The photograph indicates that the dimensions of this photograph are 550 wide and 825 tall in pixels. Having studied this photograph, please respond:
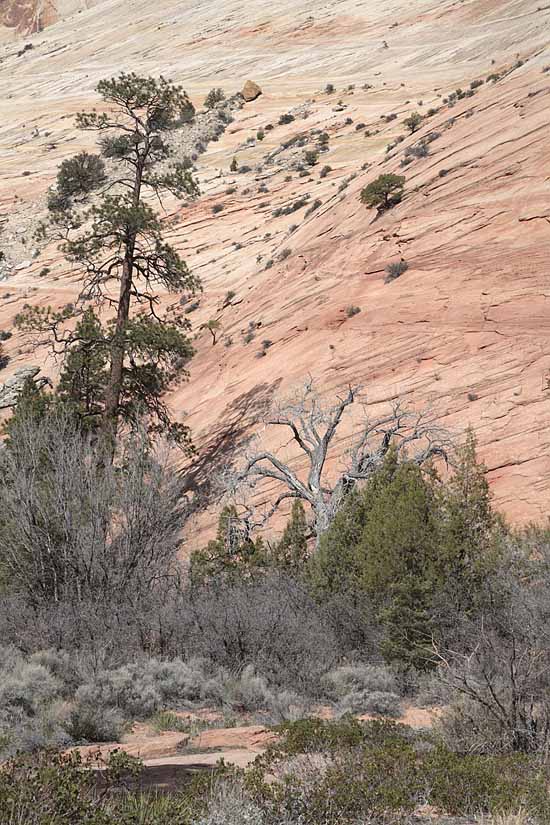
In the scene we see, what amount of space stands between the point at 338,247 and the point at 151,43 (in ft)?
233

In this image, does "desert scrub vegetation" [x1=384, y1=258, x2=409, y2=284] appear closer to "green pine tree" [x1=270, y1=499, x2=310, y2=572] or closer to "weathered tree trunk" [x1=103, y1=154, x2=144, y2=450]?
"weathered tree trunk" [x1=103, y1=154, x2=144, y2=450]

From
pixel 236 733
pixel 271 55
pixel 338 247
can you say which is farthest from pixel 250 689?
pixel 271 55

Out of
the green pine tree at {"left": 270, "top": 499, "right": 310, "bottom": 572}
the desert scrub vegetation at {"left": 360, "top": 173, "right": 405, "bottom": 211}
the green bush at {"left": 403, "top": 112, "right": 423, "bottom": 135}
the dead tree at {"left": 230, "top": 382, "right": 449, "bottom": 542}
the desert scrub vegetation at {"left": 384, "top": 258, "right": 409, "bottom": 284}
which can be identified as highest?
the green bush at {"left": 403, "top": 112, "right": 423, "bottom": 135}

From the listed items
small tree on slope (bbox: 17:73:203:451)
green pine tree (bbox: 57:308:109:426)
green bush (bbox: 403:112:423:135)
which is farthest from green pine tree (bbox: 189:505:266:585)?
green bush (bbox: 403:112:423:135)

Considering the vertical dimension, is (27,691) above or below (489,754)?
above

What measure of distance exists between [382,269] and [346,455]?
22.2ft

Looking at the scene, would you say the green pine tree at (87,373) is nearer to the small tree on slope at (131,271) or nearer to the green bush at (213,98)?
the small tree on slope at (131,271)

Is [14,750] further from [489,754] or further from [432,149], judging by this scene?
[432,149]

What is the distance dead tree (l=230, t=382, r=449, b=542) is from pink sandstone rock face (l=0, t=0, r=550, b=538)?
0.63 m

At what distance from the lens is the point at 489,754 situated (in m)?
6.42

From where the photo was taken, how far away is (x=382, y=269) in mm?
22141

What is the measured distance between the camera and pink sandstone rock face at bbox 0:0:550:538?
17.6 metres

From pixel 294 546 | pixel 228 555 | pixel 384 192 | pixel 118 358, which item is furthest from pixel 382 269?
pixel 228 555

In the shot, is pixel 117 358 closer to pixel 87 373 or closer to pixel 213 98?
pixel 87 373
